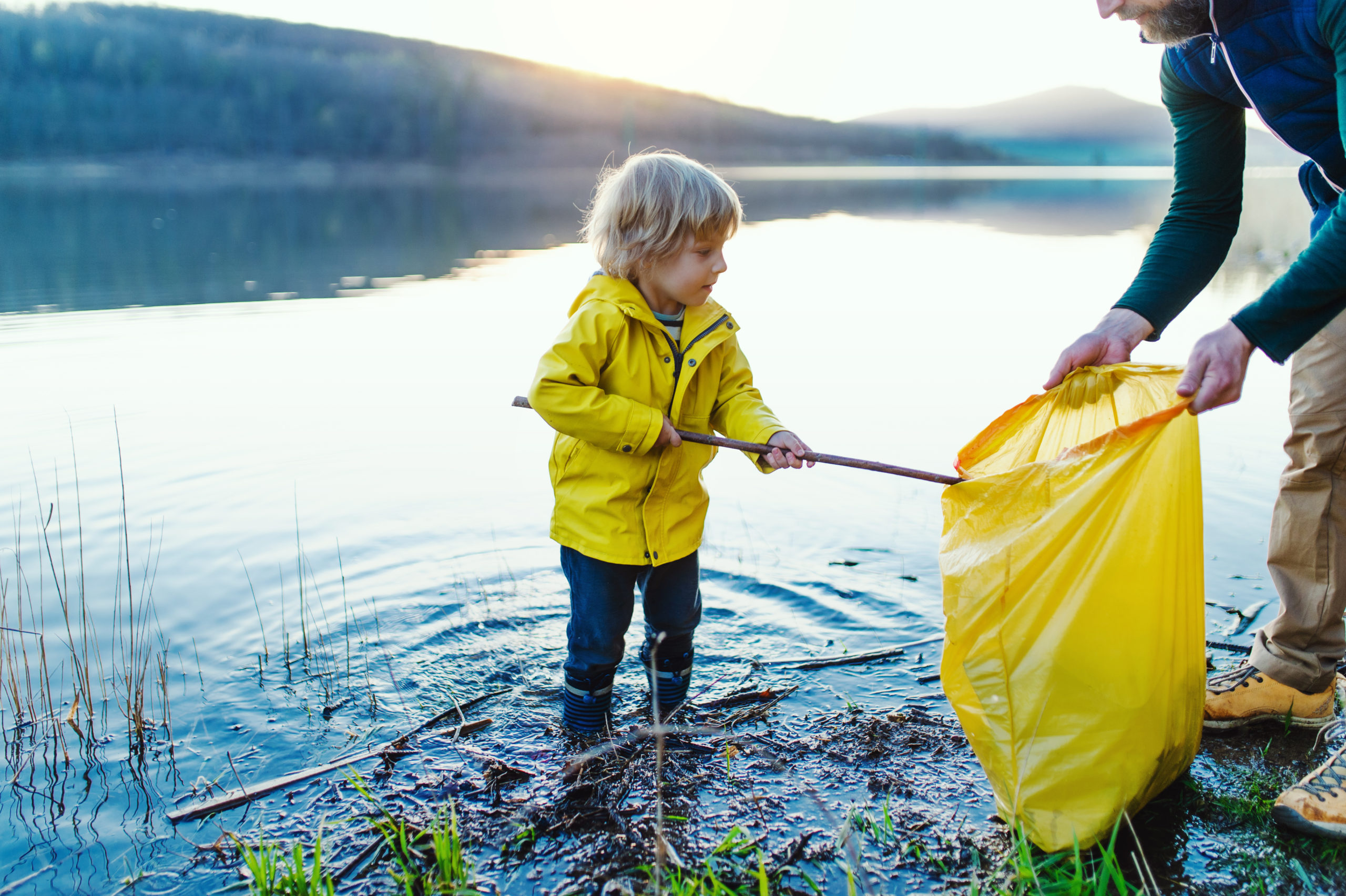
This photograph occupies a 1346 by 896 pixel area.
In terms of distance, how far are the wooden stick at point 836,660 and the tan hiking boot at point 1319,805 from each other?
4.34 ft

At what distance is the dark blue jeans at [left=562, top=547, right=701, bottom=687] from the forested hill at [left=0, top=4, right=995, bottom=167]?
2263 inches

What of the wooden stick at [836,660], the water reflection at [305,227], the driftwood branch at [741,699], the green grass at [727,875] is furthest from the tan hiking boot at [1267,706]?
the water reflection at [305,227]

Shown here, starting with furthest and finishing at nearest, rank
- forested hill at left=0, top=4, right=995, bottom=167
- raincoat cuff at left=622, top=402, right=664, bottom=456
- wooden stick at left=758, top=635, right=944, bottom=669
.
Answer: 1. forested hill at left=0, top=4, right=995, bottom=167
2. wooden stick at left=758, top=635, right=944, bottom=669
3. raincoat cuff at left=622, top=402, right=664, bottom=456


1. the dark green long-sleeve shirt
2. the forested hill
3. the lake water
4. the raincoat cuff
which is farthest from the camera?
the forested hill

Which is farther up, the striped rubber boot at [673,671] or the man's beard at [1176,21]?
the man's beard at [1176,21]

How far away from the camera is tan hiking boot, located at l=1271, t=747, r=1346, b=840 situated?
218 centimetres

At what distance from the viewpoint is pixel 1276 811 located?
2242 millimetres

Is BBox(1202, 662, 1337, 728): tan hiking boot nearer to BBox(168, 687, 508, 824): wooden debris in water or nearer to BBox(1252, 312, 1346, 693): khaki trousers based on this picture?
BBox(1252, 312, 1346, 693): khaki trousers

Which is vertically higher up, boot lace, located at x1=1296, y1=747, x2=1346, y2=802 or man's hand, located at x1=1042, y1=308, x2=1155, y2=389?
man's hand, located at x1=1042, y1=308, x2=1155, y2=389

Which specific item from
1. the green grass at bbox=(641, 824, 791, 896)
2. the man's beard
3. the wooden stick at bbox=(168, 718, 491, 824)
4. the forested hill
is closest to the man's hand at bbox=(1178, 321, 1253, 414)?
the man's beard

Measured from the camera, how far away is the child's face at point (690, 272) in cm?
252

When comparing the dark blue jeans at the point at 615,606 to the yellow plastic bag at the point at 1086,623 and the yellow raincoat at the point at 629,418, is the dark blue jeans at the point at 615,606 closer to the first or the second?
the yellow raincoat at the point at 629,418

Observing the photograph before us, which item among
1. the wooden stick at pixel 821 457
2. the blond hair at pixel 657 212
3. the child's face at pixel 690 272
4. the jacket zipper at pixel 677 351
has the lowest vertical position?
the wooden stick at pixel 821 457

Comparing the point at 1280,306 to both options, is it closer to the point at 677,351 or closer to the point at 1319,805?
the point at 1319,805
